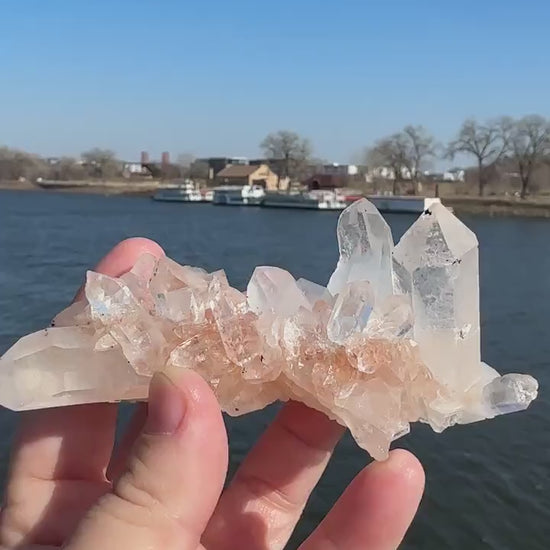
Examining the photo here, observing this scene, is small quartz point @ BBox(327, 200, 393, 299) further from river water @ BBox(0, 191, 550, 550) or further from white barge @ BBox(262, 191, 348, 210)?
white barge @ BBox(262, 191, 348, 210)

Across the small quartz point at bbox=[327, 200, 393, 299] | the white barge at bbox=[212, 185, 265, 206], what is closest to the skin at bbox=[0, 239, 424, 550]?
the small quartz point at bbox=[327, 200, 393, 299]

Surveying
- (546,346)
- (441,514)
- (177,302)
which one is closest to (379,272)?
(177,302)

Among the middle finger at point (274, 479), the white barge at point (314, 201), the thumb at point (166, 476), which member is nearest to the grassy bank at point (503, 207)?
the white barge at point (314, 201)

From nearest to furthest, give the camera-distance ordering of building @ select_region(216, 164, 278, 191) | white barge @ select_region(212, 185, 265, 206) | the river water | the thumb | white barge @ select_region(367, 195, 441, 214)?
the thumb, the river water, white barge @ select_region(367, 195, 441, 214), white barge @ select_region(212, 185, 265, 206), building @ select_region(216, 164, 278, 191)

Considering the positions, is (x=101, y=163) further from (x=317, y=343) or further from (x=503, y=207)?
(x=317, y=343)

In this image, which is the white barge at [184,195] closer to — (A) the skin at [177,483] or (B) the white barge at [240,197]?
(B) the white barge at [240,197]

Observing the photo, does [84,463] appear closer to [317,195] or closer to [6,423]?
[6,423]

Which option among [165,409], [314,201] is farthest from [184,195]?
[165,409]
